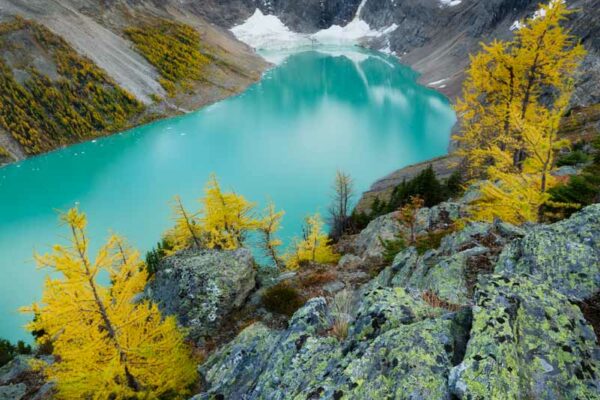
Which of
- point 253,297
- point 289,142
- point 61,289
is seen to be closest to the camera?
point 61,289

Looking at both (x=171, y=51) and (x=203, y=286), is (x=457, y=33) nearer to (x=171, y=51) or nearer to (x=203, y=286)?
(x=171, y=51)

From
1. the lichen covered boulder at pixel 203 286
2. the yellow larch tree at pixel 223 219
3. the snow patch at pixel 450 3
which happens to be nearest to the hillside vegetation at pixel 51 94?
the yellow larch tree at pixel 223 219

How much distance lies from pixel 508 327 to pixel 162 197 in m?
52.5

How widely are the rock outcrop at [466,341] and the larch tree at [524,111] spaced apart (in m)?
5.37

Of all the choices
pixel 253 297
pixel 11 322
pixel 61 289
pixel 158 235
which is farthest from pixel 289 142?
pixel 61 289

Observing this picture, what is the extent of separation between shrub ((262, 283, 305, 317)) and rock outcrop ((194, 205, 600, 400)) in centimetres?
749

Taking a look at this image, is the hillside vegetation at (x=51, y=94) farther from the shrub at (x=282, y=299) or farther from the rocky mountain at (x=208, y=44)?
the shrub at (x=282, y=299)

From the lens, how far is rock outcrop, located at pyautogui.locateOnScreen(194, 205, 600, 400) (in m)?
5.03

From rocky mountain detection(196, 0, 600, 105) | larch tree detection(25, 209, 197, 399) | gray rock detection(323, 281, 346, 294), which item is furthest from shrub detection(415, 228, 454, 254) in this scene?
rocky mountain detection(196, 0, 600, 105)

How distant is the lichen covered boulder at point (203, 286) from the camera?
17953 millimetres

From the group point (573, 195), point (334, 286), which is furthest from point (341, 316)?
point (334, 286)

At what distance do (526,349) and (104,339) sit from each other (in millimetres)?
12722

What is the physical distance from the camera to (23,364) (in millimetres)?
22203

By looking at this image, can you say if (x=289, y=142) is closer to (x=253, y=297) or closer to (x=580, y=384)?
(x=253, y=297)
